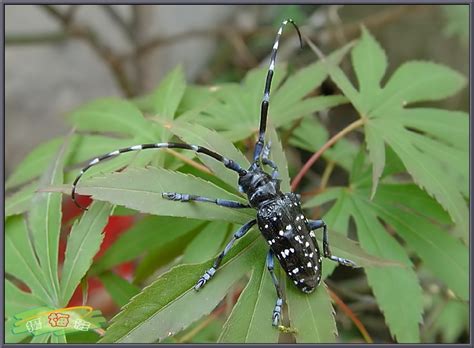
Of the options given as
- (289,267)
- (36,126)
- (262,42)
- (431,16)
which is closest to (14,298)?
(289,267)

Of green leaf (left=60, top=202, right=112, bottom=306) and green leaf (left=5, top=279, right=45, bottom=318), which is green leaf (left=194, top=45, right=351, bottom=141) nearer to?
green leaf (left=60, top=202, right=112, bottom=306)

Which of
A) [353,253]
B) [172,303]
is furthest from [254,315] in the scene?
[353,253]

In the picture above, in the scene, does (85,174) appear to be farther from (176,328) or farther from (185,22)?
(185,22)

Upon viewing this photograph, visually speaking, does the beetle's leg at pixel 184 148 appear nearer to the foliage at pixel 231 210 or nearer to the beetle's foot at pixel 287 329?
the foliage at pixel 231 210

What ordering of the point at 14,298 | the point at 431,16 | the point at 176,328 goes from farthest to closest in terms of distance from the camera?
1. the point at 431,16
2. the point at 14,298
3. the point at 176,328

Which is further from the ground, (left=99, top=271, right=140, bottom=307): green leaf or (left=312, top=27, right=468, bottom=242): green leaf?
(left=312, top=27, right=468, bottom=242): green leaf

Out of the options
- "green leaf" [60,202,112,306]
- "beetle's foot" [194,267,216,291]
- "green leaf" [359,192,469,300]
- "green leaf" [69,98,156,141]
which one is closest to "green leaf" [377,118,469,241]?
"green leaf" [359,192,469,300]

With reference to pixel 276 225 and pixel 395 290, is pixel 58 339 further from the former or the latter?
pixel 395 290
